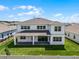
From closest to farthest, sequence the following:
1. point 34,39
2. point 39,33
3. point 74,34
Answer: point 39,33, point 34,39, point 74,34

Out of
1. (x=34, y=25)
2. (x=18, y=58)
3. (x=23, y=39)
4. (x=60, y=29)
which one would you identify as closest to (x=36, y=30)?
(x=34, y=25)

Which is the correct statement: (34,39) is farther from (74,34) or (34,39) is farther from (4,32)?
(74,34)

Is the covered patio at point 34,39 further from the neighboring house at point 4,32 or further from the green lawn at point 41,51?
the green lawn at point 41,51

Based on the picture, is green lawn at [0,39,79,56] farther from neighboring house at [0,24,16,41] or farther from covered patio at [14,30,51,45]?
neighboring house at [0,24,16,41]

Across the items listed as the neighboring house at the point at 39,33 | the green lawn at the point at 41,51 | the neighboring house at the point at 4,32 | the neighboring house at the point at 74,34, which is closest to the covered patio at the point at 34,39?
the neighboring house at the point at 39,33

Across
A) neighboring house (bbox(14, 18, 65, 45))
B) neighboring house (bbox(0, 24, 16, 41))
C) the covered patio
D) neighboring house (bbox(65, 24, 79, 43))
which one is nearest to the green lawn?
neighboring house (bbox(14, 18, 65, 45))

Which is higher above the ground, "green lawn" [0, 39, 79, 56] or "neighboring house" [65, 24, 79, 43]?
"neighboring house" [65, 24, 79, 43]

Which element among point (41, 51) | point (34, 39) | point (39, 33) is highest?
point (39, 33)

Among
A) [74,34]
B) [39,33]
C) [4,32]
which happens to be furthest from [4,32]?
[74,34]

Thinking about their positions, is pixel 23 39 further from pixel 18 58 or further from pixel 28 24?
pixel 18 58
